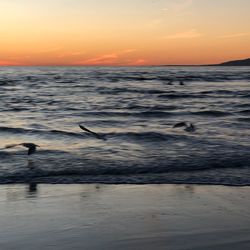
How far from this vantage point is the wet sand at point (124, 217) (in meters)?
4.69

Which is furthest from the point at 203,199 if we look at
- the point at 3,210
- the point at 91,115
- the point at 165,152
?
the point at 91,115

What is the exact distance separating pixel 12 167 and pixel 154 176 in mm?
2998

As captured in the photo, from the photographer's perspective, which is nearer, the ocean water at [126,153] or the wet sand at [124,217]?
the wet sand at [124,217]

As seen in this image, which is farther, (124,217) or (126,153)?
(126,153)

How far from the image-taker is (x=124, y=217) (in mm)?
5570

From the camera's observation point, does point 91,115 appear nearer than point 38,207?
No

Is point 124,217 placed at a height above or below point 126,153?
above

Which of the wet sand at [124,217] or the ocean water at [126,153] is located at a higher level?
the wet sand at [124,217]

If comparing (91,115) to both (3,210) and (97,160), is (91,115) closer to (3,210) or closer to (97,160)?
(97,160)

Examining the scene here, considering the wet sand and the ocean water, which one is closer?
the wet sand

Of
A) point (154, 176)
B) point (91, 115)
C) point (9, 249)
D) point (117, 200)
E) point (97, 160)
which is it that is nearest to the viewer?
point (9, 249)

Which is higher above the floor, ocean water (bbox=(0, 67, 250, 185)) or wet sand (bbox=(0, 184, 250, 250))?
wet sand (bbox=(0, 184, 250, 250))

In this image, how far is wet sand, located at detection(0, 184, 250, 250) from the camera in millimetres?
4691

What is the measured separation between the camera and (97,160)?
10.2 metres
